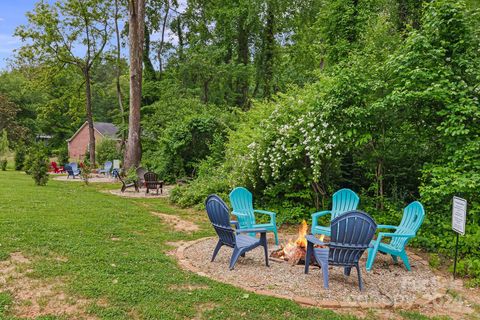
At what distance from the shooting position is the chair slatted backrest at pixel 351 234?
3.71 meters

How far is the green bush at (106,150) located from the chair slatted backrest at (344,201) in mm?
19951

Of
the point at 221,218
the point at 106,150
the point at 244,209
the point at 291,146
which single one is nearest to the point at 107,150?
the point at 106,150

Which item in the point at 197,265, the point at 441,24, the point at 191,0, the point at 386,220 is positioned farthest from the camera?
the point at 191,0

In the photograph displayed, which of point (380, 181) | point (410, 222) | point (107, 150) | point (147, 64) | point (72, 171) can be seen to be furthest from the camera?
point (107, 150)

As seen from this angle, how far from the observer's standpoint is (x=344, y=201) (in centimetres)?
580

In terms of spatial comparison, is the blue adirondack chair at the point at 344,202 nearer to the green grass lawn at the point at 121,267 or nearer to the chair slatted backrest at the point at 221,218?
the chair slatted backrest at the point at 221,218

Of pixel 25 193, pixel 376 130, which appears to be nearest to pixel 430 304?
pixel 376 130

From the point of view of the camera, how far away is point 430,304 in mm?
3514

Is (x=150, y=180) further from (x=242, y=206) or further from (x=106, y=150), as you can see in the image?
(x=106, y=150)

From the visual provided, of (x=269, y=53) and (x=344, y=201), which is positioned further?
(x=269, y=53)

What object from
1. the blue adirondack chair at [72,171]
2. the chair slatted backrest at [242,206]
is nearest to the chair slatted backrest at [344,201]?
the chair slatted backrest at [242,206]

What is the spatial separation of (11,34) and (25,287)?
2197cm

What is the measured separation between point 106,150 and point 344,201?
2138 centimetres

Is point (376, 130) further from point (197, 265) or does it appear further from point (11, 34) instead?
point (11, 34)
